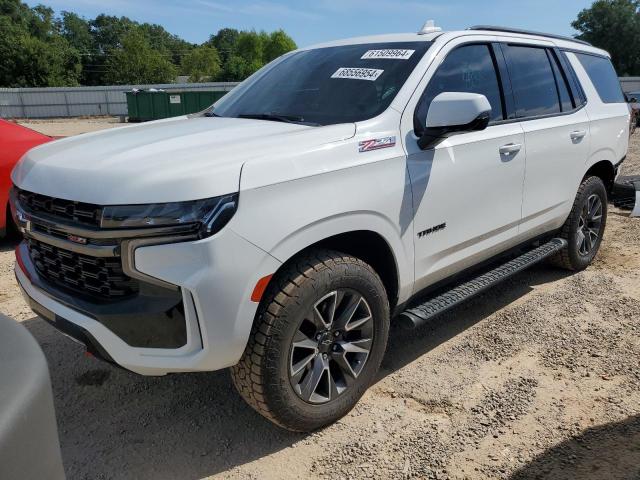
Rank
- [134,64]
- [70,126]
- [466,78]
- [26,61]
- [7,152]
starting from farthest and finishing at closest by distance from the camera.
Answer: [134,64], [26,61], [70,126], [7,152], [466,78]

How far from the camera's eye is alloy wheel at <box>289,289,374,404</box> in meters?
2.54

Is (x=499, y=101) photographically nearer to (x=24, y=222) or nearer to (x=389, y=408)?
(x=389, y=408)

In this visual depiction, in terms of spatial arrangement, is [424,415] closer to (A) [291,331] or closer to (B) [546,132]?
(A) [291,331]

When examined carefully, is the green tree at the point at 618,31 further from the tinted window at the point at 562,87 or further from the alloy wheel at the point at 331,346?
the alloy wheel at the point at 331,346

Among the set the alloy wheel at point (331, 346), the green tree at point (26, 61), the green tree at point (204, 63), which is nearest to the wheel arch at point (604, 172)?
the alloy wheel at point (331, 346)

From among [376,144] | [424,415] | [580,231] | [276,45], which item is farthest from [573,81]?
[276,45]

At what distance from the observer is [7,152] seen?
211 inches

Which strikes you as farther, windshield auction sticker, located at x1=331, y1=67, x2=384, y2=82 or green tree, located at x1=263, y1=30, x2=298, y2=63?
green tree, located at x1=263, y1=30, x2=298, y2=63

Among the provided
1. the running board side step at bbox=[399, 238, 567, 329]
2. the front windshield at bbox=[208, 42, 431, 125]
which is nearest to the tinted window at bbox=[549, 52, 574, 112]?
the running board side step at bbox=[399, 238, 567, 329]

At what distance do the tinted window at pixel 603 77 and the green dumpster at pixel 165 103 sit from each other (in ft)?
73.7

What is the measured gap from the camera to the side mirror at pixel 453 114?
2.71 meters

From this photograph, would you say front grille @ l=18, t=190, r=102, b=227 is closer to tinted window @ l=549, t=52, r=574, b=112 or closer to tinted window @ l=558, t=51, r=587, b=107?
tinted window @ l=549, t=52, r=574, b=112

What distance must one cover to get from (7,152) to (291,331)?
4.37 m

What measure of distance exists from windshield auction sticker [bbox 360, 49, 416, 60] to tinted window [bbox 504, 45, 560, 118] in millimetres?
956
